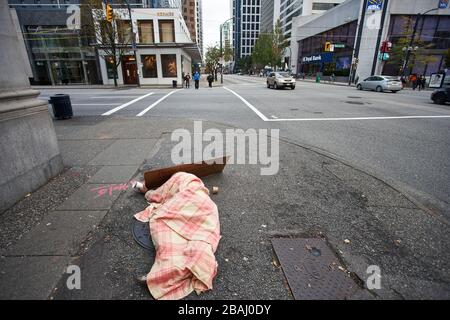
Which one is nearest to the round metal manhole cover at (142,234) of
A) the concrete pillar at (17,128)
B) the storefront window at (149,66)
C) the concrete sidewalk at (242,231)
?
the concrete sidewalk at (242,231)

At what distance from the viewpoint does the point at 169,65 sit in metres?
31.2

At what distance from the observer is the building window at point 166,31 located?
103ft

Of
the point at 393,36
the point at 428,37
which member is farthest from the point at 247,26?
the point at 428,37

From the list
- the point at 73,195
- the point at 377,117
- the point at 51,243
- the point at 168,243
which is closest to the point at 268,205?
the point at 168,243

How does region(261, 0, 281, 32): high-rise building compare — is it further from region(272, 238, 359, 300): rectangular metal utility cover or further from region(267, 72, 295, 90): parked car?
region(272, 238, 359, 300): rectangular metal utility cover

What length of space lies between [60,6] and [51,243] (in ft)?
119

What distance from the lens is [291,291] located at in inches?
83.9

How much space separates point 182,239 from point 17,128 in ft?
9.62

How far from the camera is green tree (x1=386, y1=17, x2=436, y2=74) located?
33.1 meters

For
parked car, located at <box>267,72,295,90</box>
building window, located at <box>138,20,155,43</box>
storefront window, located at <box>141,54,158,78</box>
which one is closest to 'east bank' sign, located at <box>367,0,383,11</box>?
parked car, located at <box>267,72,295,90</box>

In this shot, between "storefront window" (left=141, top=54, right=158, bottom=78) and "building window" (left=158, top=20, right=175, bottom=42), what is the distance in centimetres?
315

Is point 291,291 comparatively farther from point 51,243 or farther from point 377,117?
point 377,117

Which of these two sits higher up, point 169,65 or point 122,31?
point 122,31

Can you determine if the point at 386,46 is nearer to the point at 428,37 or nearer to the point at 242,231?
the point at 428,37
